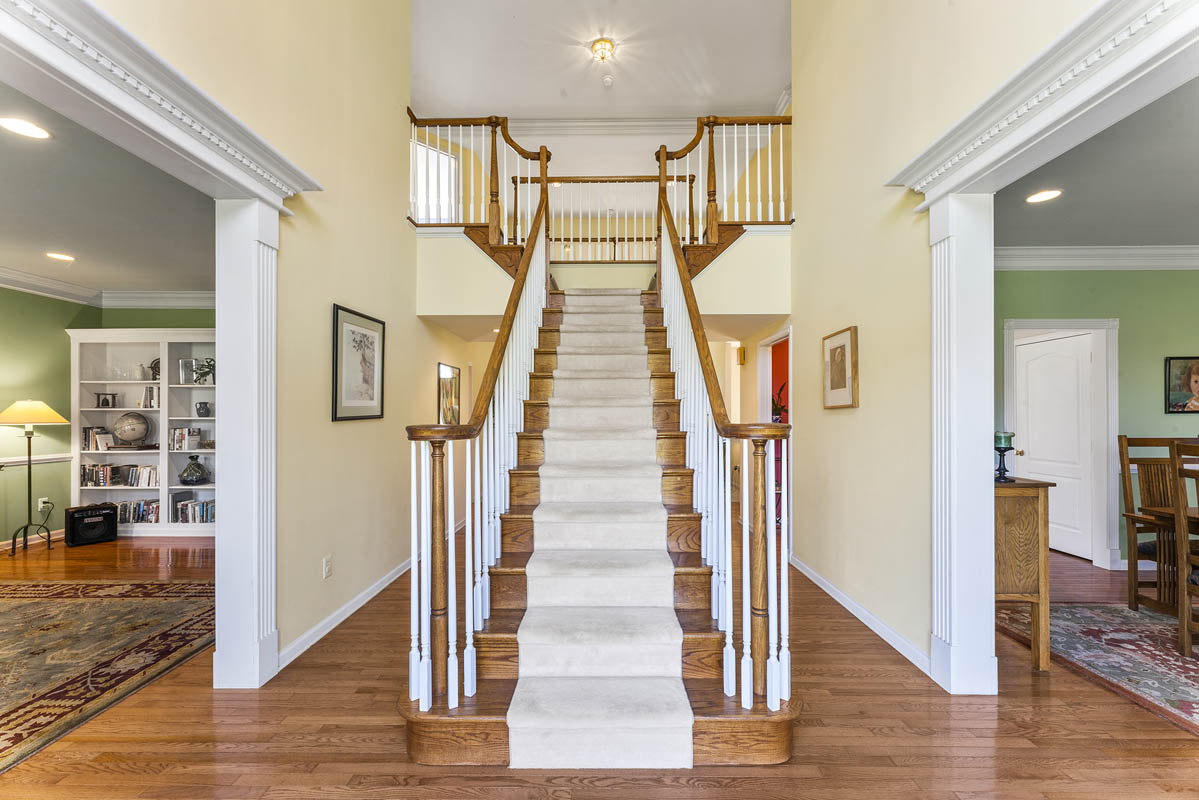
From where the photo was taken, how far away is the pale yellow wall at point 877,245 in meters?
2.39

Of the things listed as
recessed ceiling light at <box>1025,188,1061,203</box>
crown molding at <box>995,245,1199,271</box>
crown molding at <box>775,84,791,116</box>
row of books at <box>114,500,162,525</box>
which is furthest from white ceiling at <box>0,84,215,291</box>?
crown molding at <box>995,245,1199,271</box>

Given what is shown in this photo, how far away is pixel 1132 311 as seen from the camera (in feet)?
15.6

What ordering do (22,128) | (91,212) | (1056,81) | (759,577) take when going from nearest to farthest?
(1056,81) → (759,577) → (22,128) → (91,212)

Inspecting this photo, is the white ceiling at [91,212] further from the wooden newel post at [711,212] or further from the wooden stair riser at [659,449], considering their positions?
the wooden newel post at [711,212]

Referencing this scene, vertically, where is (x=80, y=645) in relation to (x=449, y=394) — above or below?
below

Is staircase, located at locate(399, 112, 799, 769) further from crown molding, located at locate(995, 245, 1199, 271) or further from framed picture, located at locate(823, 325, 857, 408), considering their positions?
crown molding, located at locate(995, 245, 1199, 271)

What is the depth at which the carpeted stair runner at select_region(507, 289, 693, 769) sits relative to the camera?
1966 mm

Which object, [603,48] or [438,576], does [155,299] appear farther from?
[438,576]

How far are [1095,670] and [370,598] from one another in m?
3.92

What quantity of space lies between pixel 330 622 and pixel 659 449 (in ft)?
6.77

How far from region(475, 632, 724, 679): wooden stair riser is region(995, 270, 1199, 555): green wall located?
387 cm

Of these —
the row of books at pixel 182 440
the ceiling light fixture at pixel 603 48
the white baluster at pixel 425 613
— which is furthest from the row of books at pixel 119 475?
the ceiling light fixture at pixel 603 48

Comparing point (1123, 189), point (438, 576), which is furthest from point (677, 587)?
point (1123, 189)

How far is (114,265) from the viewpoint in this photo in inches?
205
